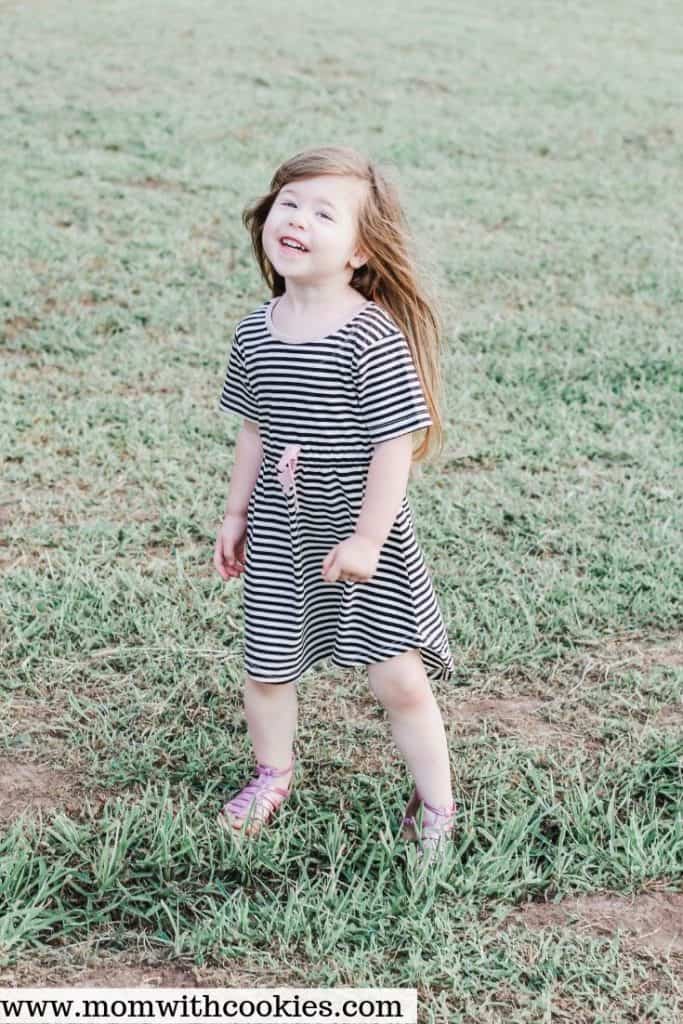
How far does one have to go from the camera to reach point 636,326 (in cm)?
518

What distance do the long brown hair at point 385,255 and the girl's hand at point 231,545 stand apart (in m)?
0.39

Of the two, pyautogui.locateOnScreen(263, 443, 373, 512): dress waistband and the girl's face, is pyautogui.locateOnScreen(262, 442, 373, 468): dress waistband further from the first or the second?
the girl's face

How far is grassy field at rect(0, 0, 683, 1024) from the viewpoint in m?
2.08

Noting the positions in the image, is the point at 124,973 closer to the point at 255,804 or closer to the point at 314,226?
the point at 255,804

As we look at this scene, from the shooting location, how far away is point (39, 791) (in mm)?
2449

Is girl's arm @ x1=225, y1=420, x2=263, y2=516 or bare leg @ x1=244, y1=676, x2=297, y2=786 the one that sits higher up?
girl's arm @ x1=225, y1=420, x2=263, y2=516

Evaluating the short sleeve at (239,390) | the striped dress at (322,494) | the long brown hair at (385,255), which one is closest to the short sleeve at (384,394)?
the striped dress at (322,494)

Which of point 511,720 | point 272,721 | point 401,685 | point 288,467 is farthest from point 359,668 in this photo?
point 288,467

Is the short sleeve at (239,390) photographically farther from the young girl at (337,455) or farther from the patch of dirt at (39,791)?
the patch of dirt at (39,791)

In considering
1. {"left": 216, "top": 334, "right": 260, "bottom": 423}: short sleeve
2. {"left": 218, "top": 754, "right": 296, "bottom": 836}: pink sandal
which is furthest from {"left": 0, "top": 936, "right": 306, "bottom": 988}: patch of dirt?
{"left": 216, "top": 334, "right": 260, "bottom": 423}: short sleeve

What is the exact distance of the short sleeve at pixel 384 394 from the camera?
2.05 m

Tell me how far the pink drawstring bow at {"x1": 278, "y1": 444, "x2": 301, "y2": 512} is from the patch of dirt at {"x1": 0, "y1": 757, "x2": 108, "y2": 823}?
0.78m

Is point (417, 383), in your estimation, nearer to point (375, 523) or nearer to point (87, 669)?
point (375, 523)

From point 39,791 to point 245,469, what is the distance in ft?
2.56
